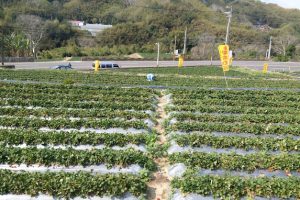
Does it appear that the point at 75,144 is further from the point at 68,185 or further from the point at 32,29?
the point at 32,29

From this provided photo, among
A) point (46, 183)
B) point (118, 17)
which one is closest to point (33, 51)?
point (118, 17)

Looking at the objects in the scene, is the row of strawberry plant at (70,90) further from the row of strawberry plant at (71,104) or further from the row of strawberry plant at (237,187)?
the row of strawberry plant at (237,187)

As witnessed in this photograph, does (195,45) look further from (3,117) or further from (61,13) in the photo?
(3,117)

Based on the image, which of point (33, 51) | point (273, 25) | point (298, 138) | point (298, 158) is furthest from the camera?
point (273, 25)

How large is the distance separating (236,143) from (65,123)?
670 cm

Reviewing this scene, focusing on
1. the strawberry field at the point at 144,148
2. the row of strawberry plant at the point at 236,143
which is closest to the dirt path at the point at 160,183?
the strawberry field at the point at 144,148

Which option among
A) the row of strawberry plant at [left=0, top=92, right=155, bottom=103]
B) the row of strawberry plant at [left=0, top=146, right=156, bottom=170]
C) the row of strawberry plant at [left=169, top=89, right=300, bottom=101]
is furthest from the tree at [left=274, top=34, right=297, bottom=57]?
the row of strawberry plant at [left=0, top=146, right=156, bottom=170]

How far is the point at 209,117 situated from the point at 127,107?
4.19m

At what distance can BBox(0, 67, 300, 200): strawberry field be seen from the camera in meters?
9.27

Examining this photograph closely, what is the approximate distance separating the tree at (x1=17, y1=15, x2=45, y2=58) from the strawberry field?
61.1m

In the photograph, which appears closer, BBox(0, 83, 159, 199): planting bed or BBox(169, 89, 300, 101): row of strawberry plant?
BBox(0, 83, 159, 199): planting bed

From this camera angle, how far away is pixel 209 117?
16.1 m

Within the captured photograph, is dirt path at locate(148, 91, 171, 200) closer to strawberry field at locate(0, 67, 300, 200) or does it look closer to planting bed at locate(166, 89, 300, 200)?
strawberry field at locate(0, 67, 300, 200)

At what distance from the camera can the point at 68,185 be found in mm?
9055
